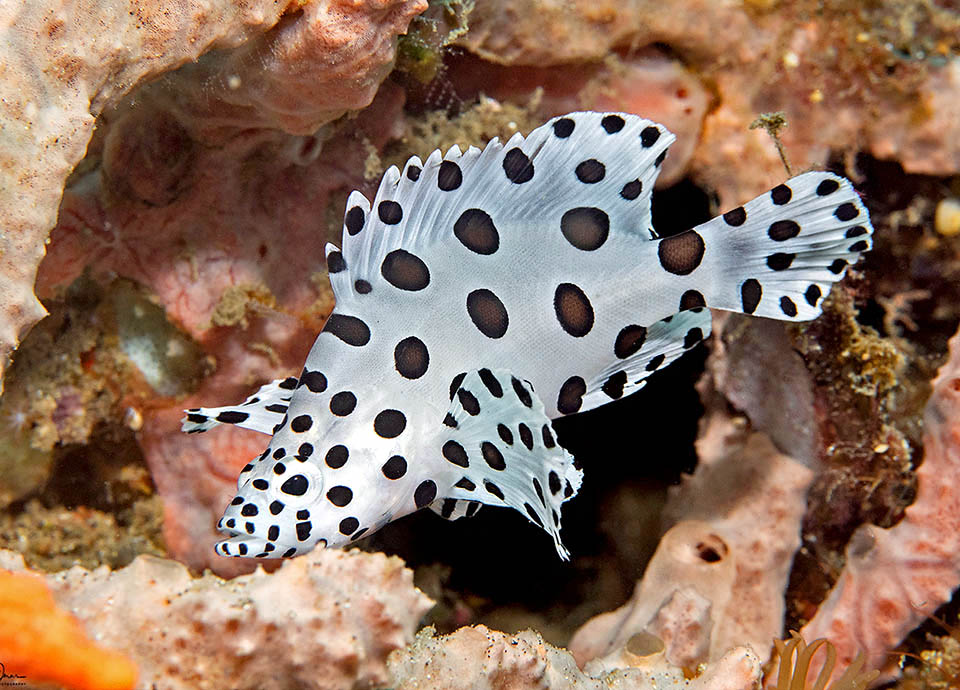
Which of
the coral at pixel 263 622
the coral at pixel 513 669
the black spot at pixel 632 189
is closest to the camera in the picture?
the coral at pixel 263 622

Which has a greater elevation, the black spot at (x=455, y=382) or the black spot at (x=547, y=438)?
the black spot at (x=455, y=382)

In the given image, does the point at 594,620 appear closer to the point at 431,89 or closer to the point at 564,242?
the point at 564,242

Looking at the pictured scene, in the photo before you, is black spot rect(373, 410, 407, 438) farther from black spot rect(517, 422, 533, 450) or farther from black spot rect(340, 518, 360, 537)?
black spot rect(517, 422, 533, 450)

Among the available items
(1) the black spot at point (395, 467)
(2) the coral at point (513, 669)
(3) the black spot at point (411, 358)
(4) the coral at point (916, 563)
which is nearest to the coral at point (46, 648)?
(2) the coral at point (513, 669)

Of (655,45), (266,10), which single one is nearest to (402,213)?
(266,10)

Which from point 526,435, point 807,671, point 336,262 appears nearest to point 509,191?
point 336,262

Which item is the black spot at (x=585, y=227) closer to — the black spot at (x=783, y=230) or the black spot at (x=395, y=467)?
the black spot at (x=783, y=230)

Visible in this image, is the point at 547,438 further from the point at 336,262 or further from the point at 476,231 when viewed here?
the point at 336,262

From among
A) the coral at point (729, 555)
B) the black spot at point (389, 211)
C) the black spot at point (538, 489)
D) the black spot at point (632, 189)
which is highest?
the black spot at point (389, 211)
